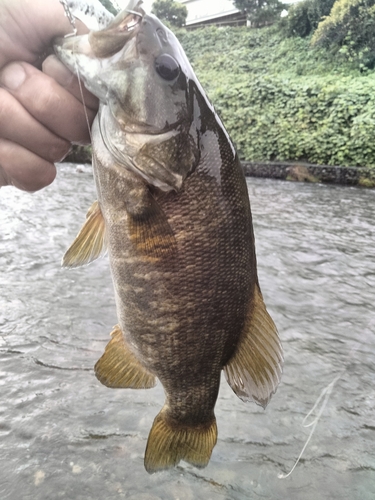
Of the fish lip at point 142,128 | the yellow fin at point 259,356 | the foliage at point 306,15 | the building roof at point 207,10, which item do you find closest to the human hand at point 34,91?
the fish lip at point 142,128

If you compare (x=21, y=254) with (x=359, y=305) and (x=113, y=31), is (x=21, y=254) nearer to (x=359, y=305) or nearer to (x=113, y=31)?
(x=359, y=305)

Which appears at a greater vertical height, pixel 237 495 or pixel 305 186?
pixel 237 495

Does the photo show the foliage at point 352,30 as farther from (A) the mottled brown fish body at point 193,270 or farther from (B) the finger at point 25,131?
(B) the finger at point 25,131

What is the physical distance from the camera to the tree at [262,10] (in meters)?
25.4

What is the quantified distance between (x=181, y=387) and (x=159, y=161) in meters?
0.95

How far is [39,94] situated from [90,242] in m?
0.58

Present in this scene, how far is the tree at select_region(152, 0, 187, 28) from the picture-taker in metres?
29.3

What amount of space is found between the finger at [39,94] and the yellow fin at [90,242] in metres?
0.38

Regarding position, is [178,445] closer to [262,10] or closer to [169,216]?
[169,216]

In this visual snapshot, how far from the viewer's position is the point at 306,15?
855 inches

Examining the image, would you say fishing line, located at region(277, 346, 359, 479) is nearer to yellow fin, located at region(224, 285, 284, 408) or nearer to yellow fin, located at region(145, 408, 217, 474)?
yellow fin, located at region(145, 408, 217, 474)

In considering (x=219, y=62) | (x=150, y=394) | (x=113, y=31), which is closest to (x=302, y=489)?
(x=150, y=394)

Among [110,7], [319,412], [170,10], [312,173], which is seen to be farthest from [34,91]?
[170,10]

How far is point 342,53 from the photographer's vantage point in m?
18.4
